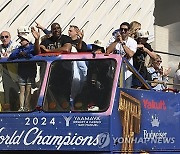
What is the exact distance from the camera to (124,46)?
25.4 feet

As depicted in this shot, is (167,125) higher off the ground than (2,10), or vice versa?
(2,10)

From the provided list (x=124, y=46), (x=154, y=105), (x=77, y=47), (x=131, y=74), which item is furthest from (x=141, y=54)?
(x=154, y=105)

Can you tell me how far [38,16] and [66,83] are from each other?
633 cm

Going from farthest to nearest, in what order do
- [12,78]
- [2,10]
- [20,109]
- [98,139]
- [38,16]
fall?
[38,16]
[2,10]
[12,78]
[20,109]
[98,139]

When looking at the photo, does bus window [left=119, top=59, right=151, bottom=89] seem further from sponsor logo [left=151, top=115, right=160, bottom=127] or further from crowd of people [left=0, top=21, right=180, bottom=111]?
sponsor logo [left=151, top=115, right=160, bottom=127]

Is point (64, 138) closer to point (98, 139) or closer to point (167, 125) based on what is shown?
point (98, 139)

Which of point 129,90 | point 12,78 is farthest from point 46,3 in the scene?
point 129,90

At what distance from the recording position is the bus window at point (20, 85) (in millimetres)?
7258

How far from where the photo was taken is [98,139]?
21.7 feet

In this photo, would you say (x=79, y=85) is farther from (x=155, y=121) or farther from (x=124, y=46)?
(x=155, y=121)

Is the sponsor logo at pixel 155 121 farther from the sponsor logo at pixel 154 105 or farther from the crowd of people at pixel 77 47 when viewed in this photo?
the crowd of people at pixel 77 47

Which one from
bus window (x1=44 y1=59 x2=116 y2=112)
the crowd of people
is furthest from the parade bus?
the crowd of people

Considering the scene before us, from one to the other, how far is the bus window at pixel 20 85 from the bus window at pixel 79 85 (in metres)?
0.22

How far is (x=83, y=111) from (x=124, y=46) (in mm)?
1399
